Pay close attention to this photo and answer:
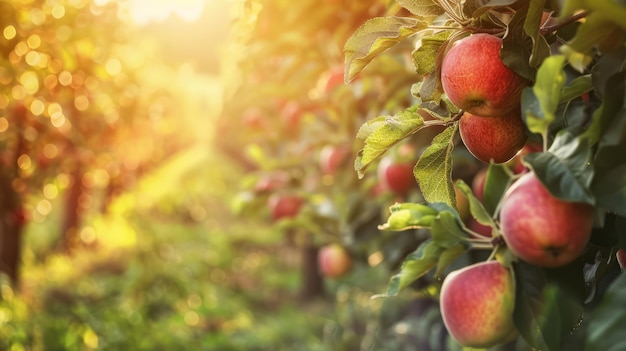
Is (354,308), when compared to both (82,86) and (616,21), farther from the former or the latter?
(616,21)

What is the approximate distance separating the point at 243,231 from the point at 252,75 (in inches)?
291

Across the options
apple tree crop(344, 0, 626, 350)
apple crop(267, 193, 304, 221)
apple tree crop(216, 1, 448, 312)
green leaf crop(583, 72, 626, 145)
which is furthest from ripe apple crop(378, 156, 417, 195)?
green leaf crop(583, 72, 626, 145)

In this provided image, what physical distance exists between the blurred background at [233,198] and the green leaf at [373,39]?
0.64 metres

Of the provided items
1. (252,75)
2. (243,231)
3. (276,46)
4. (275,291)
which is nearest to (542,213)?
(276,46)

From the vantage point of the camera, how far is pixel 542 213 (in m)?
0.76

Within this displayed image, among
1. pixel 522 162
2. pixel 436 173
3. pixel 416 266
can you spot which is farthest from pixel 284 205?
pixel 522 162

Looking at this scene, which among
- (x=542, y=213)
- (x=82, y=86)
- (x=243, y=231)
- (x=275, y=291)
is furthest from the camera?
(x=243, y=231)

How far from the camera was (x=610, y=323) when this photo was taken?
705 mm

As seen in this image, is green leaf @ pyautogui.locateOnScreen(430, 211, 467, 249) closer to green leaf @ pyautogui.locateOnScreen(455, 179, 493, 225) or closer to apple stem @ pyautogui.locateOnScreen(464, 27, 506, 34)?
green leaf @ pyautogui.locateOnScreen(455, 179, 493, 225)

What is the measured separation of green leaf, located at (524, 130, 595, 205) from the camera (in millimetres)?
717

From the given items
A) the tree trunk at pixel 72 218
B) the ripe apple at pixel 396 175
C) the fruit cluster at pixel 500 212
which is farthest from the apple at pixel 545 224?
the tree trunk at pixel 72 218

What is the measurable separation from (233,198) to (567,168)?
5054 mm

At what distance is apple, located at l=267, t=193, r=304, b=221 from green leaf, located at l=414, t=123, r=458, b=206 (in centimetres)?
175

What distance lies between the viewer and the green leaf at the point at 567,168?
0.72 meters
